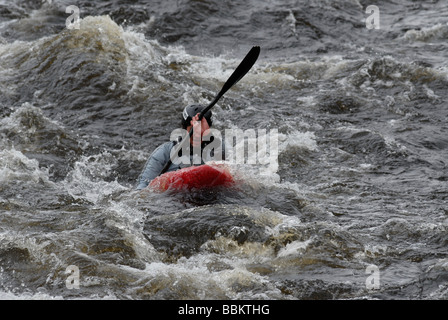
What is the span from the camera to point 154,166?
732 centimetres

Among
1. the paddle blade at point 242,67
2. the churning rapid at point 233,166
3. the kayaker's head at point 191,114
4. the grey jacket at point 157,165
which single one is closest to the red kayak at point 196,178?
the churning rapid at point 233,166

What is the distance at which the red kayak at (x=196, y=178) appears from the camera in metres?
6.70

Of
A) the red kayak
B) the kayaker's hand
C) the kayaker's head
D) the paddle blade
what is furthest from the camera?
the paddle blade

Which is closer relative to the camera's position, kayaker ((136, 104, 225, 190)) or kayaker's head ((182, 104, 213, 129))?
A: kayaker ((136, 104, 225, 190))

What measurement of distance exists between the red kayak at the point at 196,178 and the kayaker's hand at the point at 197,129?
1.39ft

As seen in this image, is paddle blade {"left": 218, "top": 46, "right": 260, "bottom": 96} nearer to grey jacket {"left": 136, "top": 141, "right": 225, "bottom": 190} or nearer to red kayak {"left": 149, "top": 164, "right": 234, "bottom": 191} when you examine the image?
grey jacket {"left": 136, "top": 141, "right": 225, "bottom": 190}

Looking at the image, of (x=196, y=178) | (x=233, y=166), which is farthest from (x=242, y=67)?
(x=196, y=178)

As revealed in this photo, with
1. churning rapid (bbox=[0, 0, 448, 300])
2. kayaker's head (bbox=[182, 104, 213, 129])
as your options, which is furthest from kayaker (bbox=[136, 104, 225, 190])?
churning rapid (bbox=[0, 0, 448, 300])

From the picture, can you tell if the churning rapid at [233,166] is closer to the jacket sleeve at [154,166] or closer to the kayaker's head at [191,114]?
the jacket sleeve at [154,166]

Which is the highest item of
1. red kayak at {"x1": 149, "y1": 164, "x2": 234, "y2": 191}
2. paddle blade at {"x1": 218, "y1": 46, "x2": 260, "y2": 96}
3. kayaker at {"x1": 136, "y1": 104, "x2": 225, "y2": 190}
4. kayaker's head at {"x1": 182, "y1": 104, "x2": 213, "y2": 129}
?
paddle blade at {"x1": 218, "y1": 46, "x2": 260, "y2": 96}

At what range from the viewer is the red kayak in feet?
22.0

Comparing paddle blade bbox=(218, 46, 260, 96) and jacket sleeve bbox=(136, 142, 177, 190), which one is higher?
paddle blade bbox=(218, 46, 260, 96)

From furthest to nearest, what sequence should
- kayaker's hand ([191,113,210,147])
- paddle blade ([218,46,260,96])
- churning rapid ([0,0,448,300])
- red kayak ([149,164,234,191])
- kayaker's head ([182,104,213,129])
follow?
paddle blade ([218,46,260,96]) < kayaker's head ([182,104,213,129]) < kayaker's hand ([191,113,210,147]) < red kayak ([149,164,234,191]) < churning rapid ([0,0,448,300])

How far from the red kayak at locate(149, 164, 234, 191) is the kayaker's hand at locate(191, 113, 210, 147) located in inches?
16.7
